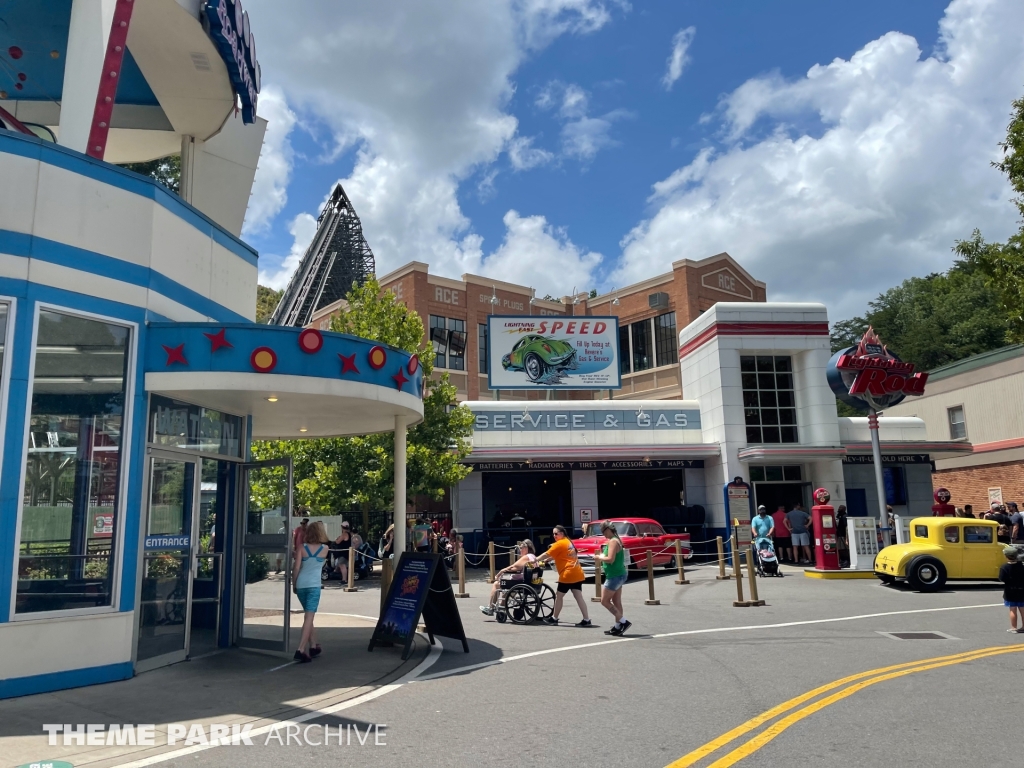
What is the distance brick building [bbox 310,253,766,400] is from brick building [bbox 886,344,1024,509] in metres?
10.9

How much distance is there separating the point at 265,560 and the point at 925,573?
15.8 meters

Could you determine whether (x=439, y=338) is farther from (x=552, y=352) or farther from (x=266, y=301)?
(x=266, y=301)

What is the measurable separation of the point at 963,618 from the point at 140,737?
40.4 ft

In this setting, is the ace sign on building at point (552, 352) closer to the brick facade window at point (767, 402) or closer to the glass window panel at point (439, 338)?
the brick facade window at point (767, 402)

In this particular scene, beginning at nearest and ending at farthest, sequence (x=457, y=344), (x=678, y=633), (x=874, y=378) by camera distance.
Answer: (x=678, y=633) → (x=874, y=378) → (x=457, y=344)

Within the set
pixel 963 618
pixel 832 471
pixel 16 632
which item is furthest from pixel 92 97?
pixel 832 471

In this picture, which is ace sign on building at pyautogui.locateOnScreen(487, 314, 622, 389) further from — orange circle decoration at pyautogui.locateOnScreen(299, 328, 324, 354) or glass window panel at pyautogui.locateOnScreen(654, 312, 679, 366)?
orange circle decoration at pyautogui.locateOnScreen(299, 328, 324, 354)

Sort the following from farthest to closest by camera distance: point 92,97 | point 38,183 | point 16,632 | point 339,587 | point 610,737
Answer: point 339,587 → point 92,97 → point 38,183 → point 16,632 → point 610,737

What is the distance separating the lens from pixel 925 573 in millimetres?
16766

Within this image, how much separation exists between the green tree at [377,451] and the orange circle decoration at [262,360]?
40.0 feet

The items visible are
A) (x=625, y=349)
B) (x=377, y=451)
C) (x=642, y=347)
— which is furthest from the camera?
(x=625, y=349)

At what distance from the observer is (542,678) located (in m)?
8.80

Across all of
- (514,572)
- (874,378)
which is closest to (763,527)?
(874,378)

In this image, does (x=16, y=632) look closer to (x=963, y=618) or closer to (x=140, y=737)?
(x=140, y=737)
